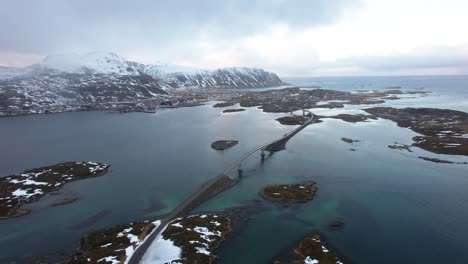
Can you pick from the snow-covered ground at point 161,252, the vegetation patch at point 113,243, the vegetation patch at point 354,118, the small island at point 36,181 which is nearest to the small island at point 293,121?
the vegetation patch at point 354,118

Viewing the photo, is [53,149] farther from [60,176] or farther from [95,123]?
[95,123]

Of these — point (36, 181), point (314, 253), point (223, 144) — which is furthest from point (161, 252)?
point (223, 144)

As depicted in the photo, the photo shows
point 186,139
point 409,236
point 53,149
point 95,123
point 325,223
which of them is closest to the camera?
point 409,236

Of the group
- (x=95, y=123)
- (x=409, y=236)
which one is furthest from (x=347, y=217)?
(x=95, y=123)

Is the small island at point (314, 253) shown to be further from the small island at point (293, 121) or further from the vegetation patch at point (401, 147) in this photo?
the small island at point (293, 121)

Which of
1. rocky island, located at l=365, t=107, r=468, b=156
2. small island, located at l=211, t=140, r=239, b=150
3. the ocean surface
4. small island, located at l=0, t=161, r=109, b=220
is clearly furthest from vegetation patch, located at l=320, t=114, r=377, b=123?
small island, located at l=0, t=161, r=109, b=220

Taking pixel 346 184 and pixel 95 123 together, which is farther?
pixel 95 123

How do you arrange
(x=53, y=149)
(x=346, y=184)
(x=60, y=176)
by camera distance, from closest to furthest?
(x=346, y=184), (x=60, y=176), (x=53, y=149)
